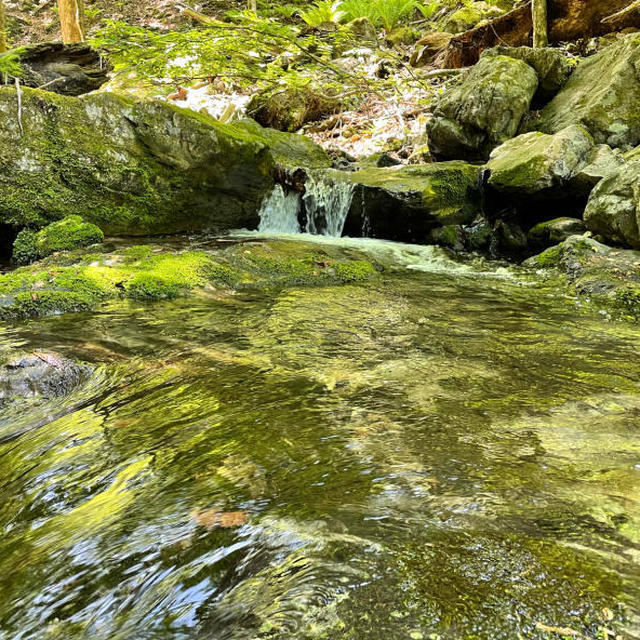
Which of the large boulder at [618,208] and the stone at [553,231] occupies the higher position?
the large boulder at [618,208]

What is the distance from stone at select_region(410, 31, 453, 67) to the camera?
15.5 meters

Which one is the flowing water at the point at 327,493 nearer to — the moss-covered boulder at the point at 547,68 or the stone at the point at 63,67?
the moss-covered boulder at the point at 547,68

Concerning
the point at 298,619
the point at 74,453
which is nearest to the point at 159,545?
the point at 298,619

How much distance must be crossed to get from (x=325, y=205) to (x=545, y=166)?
398 cm

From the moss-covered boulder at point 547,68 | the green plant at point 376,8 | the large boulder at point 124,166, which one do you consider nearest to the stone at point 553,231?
the moss-covered boulder at point 547,68

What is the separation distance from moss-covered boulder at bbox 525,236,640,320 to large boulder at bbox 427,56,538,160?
435cm

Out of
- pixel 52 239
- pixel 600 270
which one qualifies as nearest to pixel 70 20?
pixel 52 239

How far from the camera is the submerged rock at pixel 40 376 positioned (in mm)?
2739

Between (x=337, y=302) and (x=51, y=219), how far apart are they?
4.89 meters

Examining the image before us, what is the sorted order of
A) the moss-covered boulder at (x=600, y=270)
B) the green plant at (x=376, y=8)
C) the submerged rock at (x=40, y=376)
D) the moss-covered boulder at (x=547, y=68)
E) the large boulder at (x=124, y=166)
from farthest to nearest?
the green plant at (x=376, y=8)
the moss-covered boulder at (x=547, y=68)
the large boulder at (x=124, y=166)
the moss-covered boulder at (x=600, y=270)
the submerged rock at (x=40, y=376)

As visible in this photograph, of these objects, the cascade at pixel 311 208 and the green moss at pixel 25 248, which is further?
the cascade at pixel 311 208

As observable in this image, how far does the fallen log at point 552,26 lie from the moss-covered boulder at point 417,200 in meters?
6.23

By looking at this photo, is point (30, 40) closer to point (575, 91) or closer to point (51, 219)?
point (51, 219)

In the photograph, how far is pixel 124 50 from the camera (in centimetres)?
469
